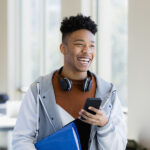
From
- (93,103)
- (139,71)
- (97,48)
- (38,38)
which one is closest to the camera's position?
(93,103)

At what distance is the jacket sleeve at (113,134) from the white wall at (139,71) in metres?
0.75

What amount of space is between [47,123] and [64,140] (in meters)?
0.15

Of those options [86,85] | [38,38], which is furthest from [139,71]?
[38,38]

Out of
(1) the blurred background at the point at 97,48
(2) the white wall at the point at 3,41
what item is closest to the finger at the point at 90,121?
(1) the blurred background at the point at 97,48

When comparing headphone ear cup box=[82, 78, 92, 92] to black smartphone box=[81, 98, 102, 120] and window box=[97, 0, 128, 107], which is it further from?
window box=[97, 0, 128, 107]

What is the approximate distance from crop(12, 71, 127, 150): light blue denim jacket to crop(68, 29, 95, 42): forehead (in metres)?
0.30

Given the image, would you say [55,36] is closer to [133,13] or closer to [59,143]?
[133,13]

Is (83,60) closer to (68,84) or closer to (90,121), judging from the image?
(68,84)

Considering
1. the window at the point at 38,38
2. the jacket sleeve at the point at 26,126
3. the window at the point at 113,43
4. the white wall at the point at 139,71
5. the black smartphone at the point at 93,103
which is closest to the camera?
the black smartphone at the point at 93,103

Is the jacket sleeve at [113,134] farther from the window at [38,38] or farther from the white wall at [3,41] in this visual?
the white wall at [3,41]

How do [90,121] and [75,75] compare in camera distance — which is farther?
[75,75]

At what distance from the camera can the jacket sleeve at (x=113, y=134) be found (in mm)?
1734

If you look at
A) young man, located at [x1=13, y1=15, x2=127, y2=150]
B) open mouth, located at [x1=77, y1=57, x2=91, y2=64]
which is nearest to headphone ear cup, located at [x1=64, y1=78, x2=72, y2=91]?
young man, located at [x1=13, y1=15, x2=127, y2=150]

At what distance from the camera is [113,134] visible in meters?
1.75
